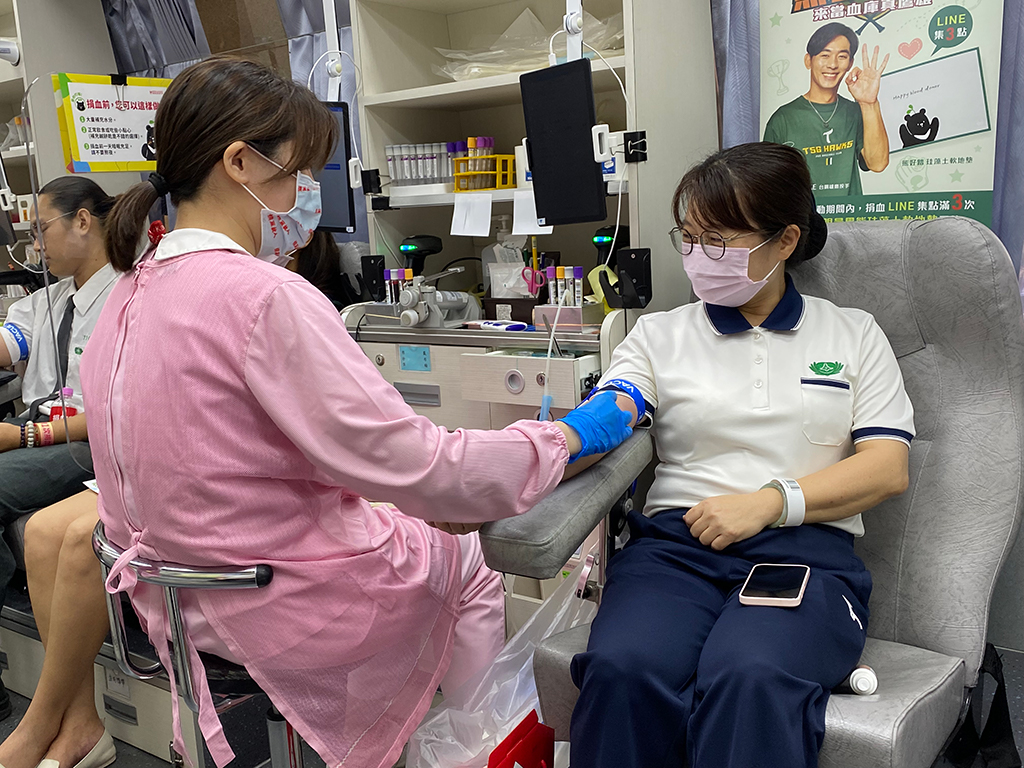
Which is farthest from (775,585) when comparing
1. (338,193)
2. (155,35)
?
(155,35)

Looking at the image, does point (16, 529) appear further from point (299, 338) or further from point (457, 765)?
point (299, 338)

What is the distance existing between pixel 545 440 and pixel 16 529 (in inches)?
67.0

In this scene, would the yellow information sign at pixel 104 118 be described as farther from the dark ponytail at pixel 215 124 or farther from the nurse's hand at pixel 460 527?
the nurse's hand at pixel 460 527

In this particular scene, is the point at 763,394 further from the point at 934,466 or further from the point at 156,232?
the point at 156,232

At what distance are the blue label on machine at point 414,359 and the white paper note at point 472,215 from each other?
320mm

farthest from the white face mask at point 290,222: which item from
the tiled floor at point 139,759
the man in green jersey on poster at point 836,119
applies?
the man in green jersey on poster at point 836,119

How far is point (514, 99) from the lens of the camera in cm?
252

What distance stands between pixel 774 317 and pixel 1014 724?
1087mm

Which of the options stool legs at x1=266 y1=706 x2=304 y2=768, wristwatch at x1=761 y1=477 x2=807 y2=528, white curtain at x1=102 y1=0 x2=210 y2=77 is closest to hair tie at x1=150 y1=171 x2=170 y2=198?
stool legs at x1=266 y1=706 x2=304 y2=768

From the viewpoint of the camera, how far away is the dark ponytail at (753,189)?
151 cm

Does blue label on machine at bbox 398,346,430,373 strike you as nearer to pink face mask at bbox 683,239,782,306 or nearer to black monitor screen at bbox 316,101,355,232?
black monitor screen at bbox 316,101,355,232

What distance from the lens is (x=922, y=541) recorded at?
156 centimetres

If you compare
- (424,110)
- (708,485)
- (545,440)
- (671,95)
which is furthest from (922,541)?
(424,110)

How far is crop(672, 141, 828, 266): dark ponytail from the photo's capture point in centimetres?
151
